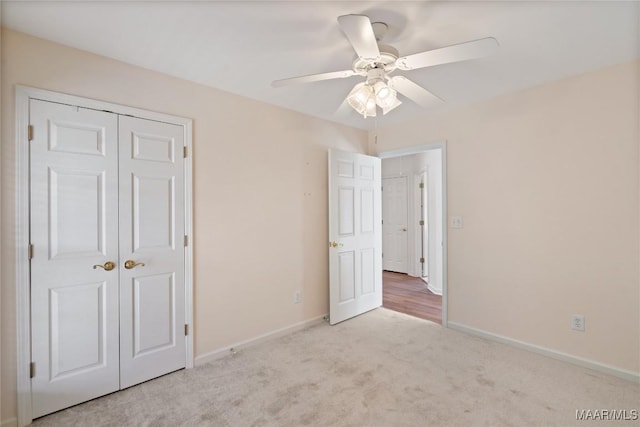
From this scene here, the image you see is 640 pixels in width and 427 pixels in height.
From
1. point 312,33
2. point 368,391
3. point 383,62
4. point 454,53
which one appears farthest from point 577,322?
point 312,33

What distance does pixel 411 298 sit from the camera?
14.8ft

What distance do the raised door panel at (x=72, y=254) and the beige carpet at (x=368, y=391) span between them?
0.22 meters

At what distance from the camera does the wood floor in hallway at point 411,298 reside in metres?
3.85

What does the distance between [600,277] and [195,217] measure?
334 centimetres

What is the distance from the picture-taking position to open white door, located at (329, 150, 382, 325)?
11.4 ft

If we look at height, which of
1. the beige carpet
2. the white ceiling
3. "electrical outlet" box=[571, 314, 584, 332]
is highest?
the white ceiling

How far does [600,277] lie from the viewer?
2.41 meters

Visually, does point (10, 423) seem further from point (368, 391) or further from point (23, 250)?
point (368, 391)

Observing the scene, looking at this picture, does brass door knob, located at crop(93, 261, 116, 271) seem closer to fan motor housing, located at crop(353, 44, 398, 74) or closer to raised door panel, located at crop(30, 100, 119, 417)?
raised door panel, located at crop(30, 100, 119, 417)

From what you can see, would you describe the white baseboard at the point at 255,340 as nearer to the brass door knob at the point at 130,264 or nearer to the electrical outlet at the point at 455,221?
the brass door knob at the point at 130,264

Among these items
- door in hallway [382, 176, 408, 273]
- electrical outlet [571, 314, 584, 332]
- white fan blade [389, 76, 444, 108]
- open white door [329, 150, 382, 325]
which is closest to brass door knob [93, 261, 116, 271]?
open white door [329, 150, 382, 325]

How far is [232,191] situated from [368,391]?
1986 mm

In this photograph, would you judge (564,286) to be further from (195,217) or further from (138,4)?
(138,4)

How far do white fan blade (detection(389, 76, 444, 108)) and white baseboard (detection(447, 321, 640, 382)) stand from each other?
236 cm
